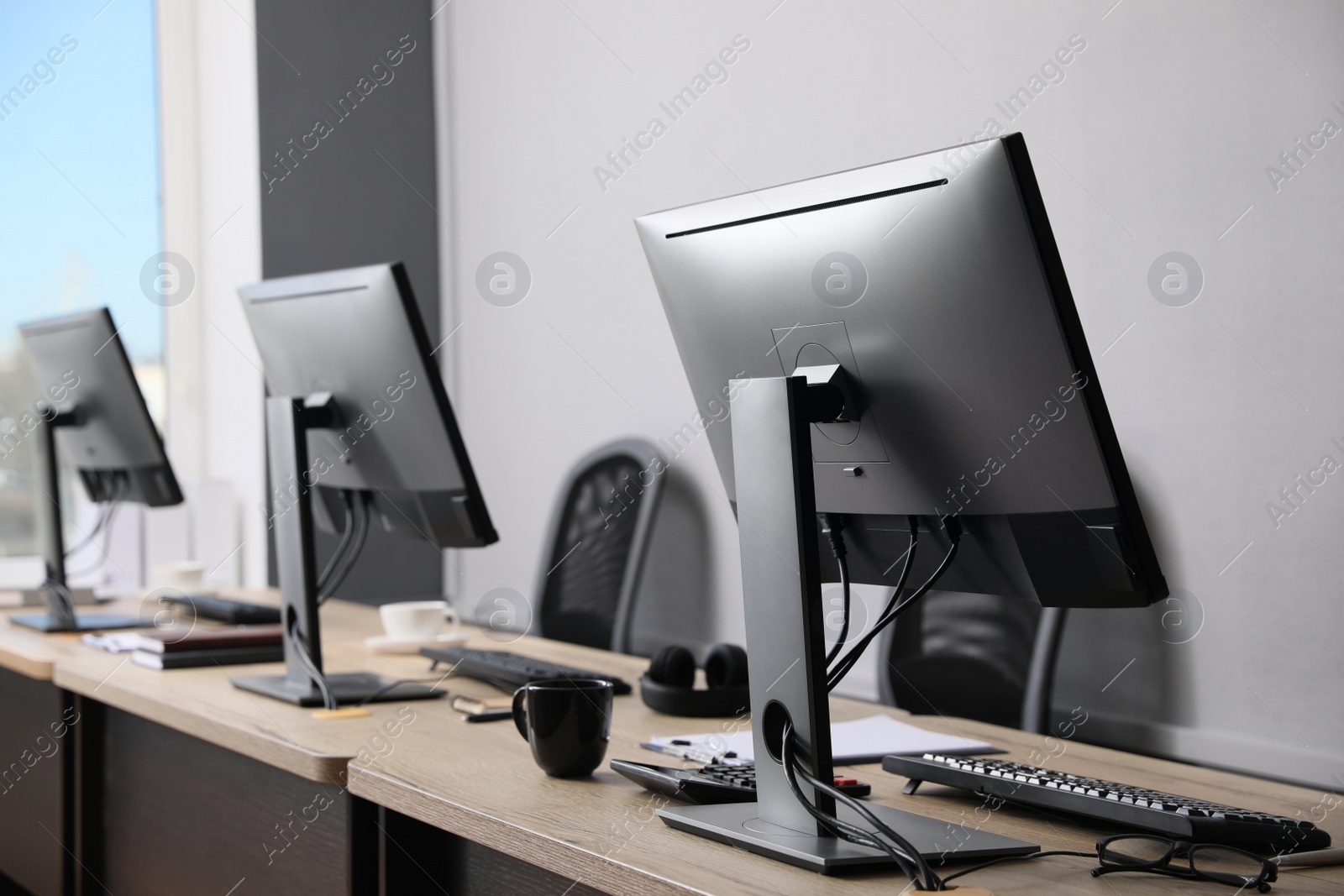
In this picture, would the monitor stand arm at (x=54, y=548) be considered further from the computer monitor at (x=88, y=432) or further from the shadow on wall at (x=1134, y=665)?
the shadow on wall at (x=1134, y=665)

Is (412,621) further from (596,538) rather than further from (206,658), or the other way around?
(596,538)

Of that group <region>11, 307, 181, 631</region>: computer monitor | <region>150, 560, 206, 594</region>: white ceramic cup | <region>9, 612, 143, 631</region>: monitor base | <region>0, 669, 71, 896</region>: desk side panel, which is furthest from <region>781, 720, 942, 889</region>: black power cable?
<region>150, 560, 206, 594</region>: white ceramic cup

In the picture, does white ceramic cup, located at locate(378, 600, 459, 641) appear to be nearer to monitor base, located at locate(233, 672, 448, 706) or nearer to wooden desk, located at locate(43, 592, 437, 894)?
wooden desk, located at locate(43, 592, 437, 894)

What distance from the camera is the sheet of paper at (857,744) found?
1.23 meters

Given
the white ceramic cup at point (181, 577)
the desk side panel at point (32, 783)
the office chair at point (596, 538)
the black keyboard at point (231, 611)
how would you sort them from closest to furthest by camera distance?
1. the desk side panel at point (32, 783)
2. the black keyboard at point (231, 611)
3. the white ceramic cup at point (181, 577)
4. the office chair at point (596, 538)

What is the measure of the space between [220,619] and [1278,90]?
2156mm

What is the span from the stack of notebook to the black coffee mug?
34.6 inches

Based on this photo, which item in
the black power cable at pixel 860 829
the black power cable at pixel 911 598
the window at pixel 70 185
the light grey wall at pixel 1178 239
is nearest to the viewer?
the black power cable at pixel 860 829

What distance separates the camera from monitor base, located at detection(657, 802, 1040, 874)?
2.81ft

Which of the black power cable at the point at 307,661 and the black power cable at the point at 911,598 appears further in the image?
the black power cable at the point at 307,661

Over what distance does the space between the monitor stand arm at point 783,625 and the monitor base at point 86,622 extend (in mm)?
1693

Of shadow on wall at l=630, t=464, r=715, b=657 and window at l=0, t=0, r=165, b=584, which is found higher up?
window at l=0, t=0, r=165, b=584

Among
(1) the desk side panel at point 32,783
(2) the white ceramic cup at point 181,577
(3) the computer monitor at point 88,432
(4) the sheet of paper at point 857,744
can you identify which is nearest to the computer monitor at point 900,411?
(4) the sheet of paper at point 857,744

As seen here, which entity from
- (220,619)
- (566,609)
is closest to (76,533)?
(220,619)
